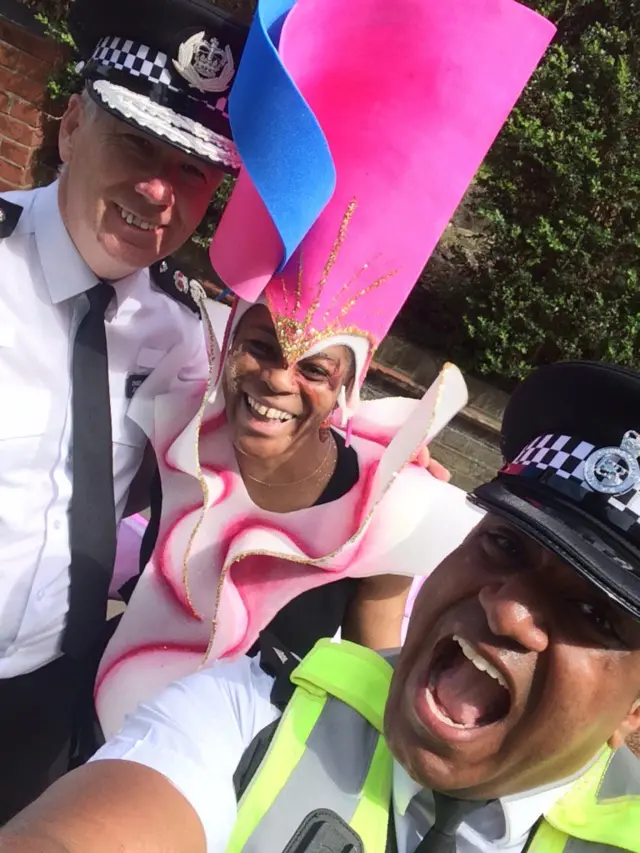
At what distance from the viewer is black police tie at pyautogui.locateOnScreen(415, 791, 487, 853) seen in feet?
3.40

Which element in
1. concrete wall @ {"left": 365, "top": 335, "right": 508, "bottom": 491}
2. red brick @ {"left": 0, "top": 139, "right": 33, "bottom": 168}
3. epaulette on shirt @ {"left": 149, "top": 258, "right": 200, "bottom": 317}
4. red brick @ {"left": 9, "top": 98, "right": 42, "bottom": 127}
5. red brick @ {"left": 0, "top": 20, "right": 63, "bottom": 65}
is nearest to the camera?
epaulette on shirt @ {"left": 149, "top": 258, "right": 200, "bottom": 317}

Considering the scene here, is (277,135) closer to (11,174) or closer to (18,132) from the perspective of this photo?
(18,132)

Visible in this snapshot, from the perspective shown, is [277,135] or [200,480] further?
[200,480]

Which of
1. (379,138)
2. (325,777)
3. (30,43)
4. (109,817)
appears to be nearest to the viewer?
(109,817)

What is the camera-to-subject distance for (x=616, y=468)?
1.01m

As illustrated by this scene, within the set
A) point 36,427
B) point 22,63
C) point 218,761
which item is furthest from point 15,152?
point 218,761

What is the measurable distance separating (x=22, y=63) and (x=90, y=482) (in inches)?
150

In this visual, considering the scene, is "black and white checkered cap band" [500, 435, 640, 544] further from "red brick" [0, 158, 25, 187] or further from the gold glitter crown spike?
"red brick" [0, 158, 25, 187]

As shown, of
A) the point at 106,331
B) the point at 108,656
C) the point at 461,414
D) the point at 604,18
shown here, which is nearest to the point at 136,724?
the point at 108,656

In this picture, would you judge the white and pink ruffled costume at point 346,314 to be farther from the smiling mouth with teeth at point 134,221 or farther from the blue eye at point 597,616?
the blue eye at point 597,616

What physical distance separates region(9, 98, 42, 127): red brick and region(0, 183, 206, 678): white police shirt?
330 cm

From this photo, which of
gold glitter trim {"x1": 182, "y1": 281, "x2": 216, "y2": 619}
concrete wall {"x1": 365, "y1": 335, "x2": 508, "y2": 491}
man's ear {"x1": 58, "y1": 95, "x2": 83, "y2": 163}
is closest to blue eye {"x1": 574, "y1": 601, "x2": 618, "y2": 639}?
gold glitter trim {"x1": 182, "y1": 281, "x2": 216, "y2": 619}

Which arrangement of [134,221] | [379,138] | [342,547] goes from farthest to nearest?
1. [134,221]
2. [342,547]
3. [379,138]

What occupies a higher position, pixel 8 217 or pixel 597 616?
pixel 597 616
